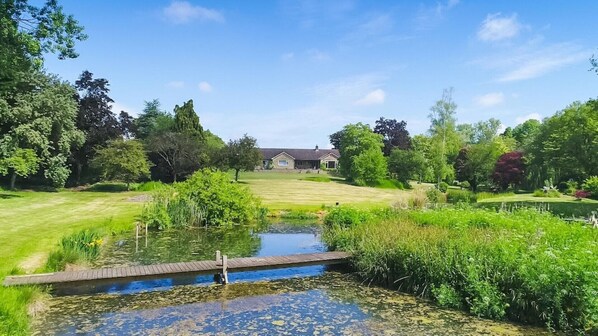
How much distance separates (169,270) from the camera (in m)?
12.1

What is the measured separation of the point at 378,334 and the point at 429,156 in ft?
167

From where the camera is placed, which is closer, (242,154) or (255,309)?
(255,309)

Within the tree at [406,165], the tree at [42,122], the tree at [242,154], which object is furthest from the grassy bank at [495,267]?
Answer: the tree at [406,165]

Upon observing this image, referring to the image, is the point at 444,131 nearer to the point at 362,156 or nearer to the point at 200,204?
the point at 362,156

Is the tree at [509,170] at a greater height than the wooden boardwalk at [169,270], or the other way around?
the tree at [509,170]

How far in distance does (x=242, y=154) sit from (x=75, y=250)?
3326 centimetres

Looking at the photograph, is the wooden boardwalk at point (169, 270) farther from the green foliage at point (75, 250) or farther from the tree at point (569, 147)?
the tree at point (569, 147)

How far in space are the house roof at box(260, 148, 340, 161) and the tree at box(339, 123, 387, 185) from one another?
28.7 meters

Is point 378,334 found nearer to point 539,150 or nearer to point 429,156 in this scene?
point 539,150

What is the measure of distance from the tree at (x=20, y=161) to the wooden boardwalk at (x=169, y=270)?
22564mm

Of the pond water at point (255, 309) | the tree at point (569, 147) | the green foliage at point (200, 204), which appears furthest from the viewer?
the tree at point (569, 147)

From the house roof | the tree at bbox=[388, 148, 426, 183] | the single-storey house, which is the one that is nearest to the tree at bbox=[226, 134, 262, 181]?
the tree at bbox=[388, 148, 426, 183]

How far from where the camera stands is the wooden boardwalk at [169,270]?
10711 mm

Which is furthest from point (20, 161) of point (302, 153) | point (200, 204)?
point (302, 153)
